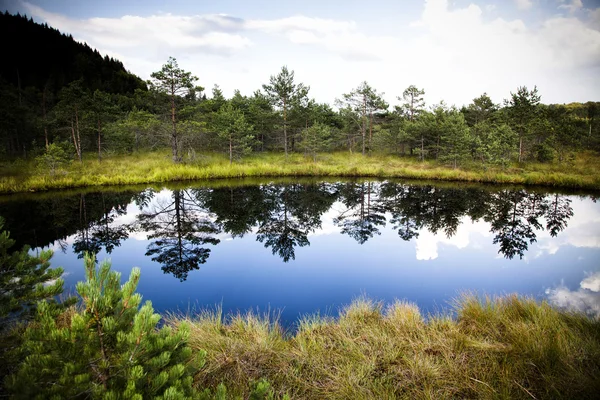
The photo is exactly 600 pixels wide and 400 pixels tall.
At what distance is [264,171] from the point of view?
90.6 feet

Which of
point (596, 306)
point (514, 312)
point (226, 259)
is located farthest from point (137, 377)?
point (596, 306)

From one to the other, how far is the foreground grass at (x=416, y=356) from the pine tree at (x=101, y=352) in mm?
1678

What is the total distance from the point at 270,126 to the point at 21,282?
35036 millimetres

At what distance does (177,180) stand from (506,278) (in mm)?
23332

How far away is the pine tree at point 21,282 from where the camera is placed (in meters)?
2.27

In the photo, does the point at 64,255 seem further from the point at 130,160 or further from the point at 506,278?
the point at 130,160

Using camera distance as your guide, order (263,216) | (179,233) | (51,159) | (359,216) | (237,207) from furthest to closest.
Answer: (51,159) < (237,207) < (359,216) < (263,216) < (179,233)

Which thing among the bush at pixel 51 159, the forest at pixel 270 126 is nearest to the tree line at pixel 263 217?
the bush at pixel 51 159

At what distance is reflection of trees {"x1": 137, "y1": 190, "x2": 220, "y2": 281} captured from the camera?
Result: 874cm

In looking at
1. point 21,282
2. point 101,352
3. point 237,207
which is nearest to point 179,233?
point 237,207

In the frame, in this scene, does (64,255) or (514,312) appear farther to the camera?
(64,255)

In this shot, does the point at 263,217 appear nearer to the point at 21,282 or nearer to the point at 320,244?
the point at 320,244

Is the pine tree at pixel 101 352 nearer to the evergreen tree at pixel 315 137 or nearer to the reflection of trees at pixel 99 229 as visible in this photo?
the reflection of trees at pixel 99 229

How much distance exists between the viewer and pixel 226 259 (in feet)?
29.7
